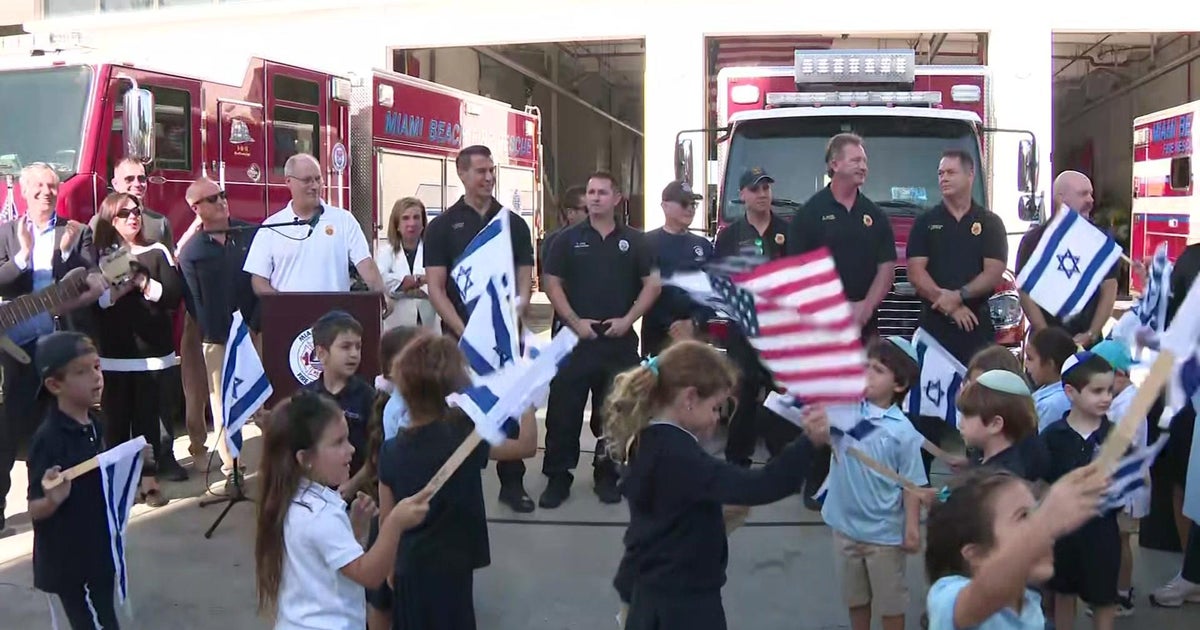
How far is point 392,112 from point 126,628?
7.49 meters

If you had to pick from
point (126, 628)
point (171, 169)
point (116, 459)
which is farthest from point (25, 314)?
point (171, 169)

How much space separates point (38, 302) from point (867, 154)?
17.7 feet

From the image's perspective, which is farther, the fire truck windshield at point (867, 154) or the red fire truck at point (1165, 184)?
the red fire truck at point (1165, 184)

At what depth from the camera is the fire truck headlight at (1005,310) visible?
23.7ft

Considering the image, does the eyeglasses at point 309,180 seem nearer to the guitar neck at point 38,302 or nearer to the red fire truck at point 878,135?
the guitar neck at point 38,302

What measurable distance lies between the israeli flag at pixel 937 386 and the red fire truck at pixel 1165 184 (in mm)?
11457

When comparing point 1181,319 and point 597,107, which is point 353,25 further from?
point 1181,319

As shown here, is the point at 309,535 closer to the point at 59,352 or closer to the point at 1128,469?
the point at 59,352

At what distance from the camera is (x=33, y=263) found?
677cm

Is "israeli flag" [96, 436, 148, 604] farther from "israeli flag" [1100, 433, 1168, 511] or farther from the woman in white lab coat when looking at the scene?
the woman in white lab coat

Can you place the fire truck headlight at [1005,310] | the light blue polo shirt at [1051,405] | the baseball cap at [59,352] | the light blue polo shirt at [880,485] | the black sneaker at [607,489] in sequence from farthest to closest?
the fire truck headlight at [1005,310], the black sneaker at [607,489], the light blue polo shirt at [1051,405], the light blue polo shirt at [880,485], the baseball cap at [59,352]

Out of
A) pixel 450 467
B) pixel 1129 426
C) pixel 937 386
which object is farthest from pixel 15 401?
pixel 1129 426

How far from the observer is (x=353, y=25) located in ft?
64.0

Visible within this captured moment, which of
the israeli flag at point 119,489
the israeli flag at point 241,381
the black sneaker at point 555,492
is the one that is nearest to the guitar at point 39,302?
the israeli flag at point 241,381
